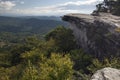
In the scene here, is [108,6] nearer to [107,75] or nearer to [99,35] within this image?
[99,35]

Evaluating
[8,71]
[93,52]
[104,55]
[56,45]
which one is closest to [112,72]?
[104,55]

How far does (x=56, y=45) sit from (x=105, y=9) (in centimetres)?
3830

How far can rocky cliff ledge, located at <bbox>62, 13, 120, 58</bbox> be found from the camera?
57.2 metres

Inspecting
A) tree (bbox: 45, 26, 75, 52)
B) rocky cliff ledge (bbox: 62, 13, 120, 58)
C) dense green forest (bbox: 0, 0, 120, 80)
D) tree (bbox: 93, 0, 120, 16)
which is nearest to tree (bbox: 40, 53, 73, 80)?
dense green forest (bbox: 0, 0, 120, 80)

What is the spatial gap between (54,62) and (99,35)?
24.9m

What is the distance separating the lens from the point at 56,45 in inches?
3100

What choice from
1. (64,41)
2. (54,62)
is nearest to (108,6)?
(64,41)

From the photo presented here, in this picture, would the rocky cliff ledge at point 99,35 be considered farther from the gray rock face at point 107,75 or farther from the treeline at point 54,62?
the gray rock face at point 107,75

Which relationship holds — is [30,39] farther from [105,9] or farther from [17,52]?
[105,9]

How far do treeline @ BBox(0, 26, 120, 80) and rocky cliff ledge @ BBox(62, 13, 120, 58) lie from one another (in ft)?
8.81

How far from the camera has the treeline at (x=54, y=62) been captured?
41625 millimetres

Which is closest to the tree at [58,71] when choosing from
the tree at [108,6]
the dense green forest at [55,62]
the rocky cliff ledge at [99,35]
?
the dense green forest at [55,62]

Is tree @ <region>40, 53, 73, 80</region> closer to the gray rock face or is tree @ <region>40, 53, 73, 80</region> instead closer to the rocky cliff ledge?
the gray rock face

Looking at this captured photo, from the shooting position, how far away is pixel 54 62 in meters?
44.3
